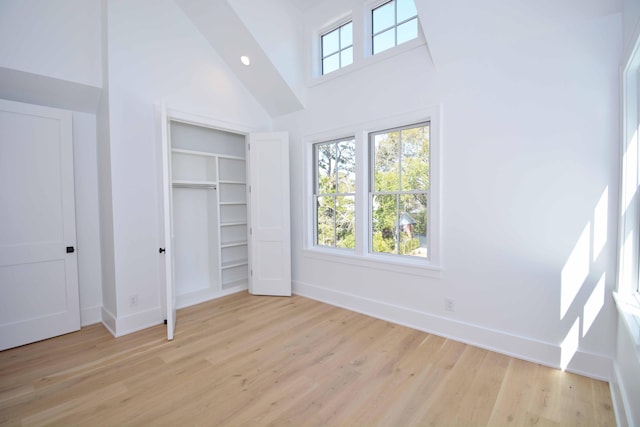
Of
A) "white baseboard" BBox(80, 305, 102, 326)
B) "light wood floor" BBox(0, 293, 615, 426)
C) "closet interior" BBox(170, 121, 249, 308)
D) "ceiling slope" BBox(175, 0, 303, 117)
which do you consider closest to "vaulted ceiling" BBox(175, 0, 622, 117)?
"ceiling slope" BBox(175, 0, 303, 117)

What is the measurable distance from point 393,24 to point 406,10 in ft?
0.58

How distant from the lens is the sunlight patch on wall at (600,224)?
206 cm

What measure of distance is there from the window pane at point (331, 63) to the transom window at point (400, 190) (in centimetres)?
117

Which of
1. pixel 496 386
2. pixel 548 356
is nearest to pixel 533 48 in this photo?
pixel 548 356

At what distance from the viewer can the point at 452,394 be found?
1.98 meters

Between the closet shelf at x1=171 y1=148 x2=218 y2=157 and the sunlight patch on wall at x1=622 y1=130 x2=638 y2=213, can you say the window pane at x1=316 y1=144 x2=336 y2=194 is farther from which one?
the sunlight patch on wall at x1=622 y1=130 x2=638 y2=213

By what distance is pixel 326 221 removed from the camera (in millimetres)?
4023

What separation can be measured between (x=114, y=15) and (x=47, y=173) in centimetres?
178

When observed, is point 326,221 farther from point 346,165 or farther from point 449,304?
point 449,304

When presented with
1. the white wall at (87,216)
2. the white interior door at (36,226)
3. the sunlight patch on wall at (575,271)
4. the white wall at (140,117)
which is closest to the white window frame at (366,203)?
the sunlight patch on wall at (575,271)

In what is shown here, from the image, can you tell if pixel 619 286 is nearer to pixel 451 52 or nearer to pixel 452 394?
pixel 452 394

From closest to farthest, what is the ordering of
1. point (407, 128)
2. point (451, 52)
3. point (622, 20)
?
1. point (622, 20)
2. point (451, 52)
3. point (407, 128)

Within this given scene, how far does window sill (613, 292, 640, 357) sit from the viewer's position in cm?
149

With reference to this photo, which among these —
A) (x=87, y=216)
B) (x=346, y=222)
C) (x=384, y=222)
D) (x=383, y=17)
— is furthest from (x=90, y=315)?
(x=383, y=17)
